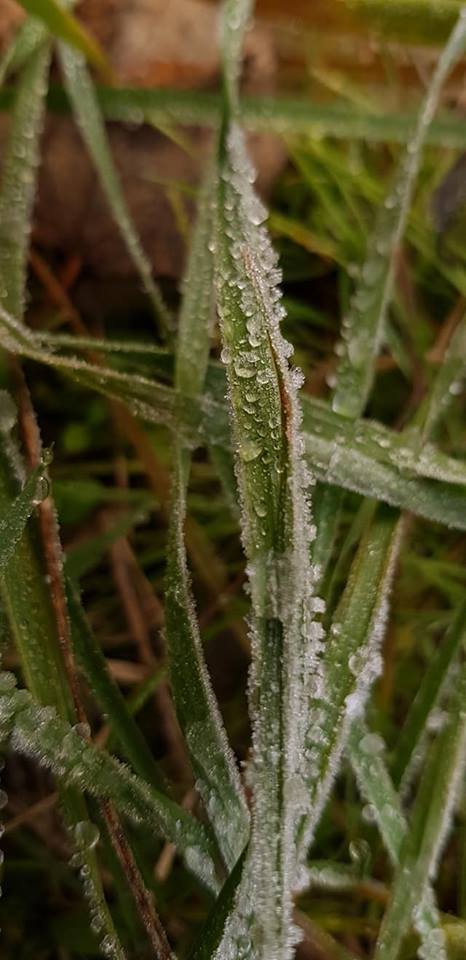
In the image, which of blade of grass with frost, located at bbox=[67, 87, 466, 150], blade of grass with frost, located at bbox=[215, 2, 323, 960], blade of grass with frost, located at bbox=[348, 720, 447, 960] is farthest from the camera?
blade of grass with frost, located at bbox=[67, 87, 466, 150]

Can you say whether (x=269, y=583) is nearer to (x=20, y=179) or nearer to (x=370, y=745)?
(x=370, y=745)

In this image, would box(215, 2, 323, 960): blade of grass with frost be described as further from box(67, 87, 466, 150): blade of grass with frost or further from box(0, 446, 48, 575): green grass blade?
box(67, 87, 466, 150): blade of grass with frost

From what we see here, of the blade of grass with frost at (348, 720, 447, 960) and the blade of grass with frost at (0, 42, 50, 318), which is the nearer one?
the blade of grass with frost at (348, 720, 447, 960)

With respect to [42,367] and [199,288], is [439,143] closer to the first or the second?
[199,288]

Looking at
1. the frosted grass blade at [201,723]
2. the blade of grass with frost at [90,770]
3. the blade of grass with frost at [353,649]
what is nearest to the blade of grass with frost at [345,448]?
the blade of grass with frost at [353,649]

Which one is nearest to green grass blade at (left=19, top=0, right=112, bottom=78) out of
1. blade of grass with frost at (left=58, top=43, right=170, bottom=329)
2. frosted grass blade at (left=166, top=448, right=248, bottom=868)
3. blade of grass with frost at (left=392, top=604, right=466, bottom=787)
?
blade of grass with frost at (left=58, top=43, right=170, bottom=329)

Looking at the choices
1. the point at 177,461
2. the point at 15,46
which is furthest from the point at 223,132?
the point at 15,46

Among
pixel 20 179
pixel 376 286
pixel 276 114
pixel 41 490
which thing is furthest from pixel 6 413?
pixel 276 114
